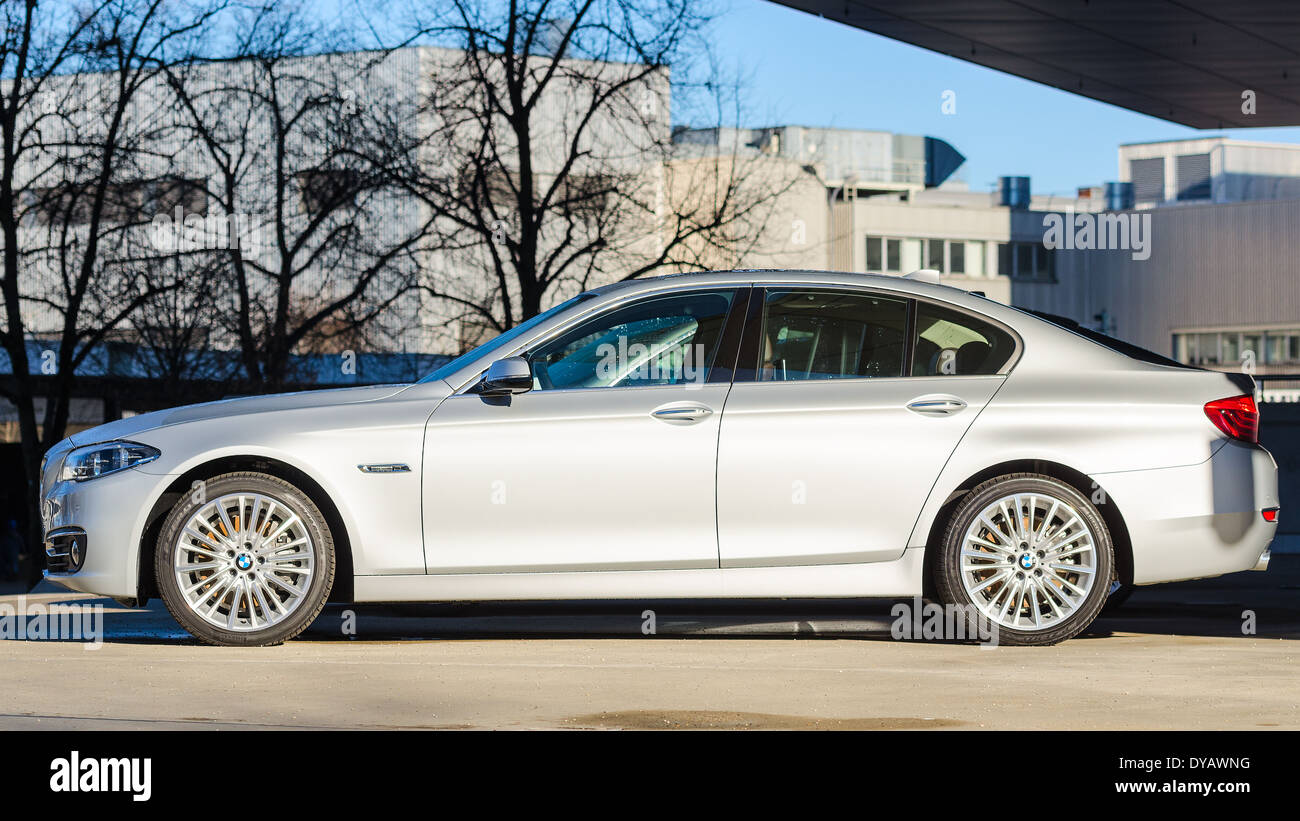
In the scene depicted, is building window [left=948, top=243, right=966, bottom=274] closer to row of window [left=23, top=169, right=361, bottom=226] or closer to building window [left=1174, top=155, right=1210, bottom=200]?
building window [left=1174, top=155, right=1210, bottom=200]

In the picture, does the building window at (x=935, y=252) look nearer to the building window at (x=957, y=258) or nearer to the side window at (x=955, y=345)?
the building window at (x=957, y=258)

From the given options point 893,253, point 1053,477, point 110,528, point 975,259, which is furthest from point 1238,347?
point 110,528

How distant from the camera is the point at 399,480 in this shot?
A: 6.96 m

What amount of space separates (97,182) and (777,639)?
1238 cm

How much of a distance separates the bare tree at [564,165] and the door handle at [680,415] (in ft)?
34.2

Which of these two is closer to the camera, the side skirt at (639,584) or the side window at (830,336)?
the side skirt at (639,584)

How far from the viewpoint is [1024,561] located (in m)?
7.05

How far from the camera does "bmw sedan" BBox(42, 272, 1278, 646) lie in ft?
22.6

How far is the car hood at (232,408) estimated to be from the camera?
7152mm

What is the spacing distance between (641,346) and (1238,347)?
225 ft

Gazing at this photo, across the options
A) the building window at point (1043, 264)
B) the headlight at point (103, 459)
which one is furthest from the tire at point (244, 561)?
the building window at point (1043, 264)
